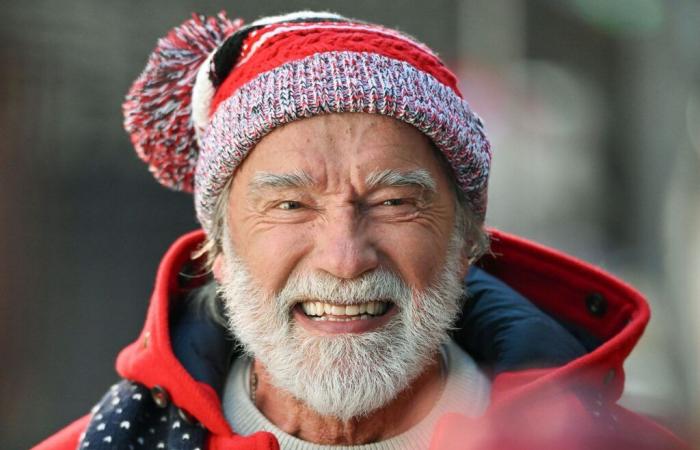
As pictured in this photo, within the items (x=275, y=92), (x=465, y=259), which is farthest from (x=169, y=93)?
(x=465, y=259)

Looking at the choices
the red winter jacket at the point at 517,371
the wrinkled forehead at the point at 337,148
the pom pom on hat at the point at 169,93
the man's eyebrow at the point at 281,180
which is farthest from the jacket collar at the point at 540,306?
the wrinkled forehead at the point at 337,148

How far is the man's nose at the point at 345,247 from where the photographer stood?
2.29 meters

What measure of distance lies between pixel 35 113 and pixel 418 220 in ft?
13.7

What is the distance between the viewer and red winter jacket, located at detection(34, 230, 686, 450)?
2229mm

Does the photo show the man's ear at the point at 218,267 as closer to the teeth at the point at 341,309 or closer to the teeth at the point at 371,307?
the teeth at the point at 341,309

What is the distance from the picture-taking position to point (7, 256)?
587 centimetres

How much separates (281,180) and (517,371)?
83cm

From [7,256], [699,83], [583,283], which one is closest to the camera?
[583,283]

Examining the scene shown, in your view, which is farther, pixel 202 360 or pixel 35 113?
pixel 35 113

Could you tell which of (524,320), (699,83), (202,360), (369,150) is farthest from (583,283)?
(699,83)

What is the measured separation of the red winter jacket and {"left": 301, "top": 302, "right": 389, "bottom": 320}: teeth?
1.13 feet

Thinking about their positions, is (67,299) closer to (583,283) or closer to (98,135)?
(98,135)

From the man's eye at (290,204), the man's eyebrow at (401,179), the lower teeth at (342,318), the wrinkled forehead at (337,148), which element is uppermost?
the wrinkled forehead at (337,148)

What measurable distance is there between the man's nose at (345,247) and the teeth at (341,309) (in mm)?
120
